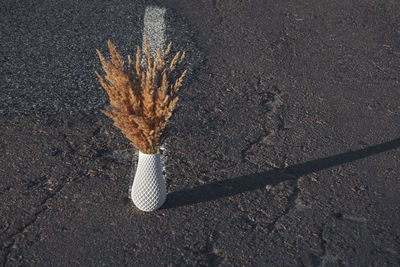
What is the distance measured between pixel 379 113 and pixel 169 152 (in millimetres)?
1997

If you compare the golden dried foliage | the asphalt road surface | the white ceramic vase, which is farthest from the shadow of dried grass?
the golden dried foliage

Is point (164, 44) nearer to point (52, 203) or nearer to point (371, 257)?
point (52, 203)

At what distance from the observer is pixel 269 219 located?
11.0ft

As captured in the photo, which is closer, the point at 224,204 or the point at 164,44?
the point at 224,204

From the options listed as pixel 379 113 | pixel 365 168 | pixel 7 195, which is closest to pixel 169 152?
pixel 7 195

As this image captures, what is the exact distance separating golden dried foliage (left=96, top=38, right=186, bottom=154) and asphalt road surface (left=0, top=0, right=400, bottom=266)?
61cm

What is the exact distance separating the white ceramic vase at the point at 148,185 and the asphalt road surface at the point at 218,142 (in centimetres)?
9

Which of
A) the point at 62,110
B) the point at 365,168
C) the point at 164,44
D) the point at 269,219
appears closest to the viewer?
the point at 269,219

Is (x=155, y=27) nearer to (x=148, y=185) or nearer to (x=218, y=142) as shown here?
(x=218, y=142)

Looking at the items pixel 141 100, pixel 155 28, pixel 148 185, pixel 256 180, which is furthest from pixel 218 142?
pixel 155 28

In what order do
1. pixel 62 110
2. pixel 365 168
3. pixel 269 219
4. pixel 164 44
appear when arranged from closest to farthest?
pixel 269 219
pixel 365 168
pixel 62 110
pixel 164 44

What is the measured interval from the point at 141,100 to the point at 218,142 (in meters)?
1.11

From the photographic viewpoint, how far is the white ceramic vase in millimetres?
3188

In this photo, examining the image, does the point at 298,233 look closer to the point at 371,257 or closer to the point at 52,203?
the point at 371,257
